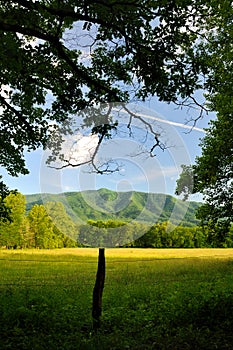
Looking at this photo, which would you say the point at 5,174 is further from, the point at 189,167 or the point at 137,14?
the point at 189,167

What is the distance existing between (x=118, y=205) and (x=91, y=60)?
506 cm

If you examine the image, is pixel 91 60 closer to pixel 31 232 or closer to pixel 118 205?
pixel 118 205

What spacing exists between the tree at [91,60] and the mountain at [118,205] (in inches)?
58.9

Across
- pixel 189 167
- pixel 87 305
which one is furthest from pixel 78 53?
pixel 189 167

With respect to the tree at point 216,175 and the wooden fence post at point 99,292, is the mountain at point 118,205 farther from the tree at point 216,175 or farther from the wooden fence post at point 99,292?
the tree at point 216,175

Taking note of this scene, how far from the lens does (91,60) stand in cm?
1254

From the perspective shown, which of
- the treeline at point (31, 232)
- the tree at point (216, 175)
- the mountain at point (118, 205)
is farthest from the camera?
the treeline at point (31, 232)

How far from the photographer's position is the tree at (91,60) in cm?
899

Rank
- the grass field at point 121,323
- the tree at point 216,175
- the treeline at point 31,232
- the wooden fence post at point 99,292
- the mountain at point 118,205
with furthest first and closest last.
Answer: the treeline at point 31,232, the tree at point 216,175, the mountain at point 118,205, the wooden fence post at point 99,292, the grass field at point 121,323

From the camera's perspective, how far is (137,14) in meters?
8.89

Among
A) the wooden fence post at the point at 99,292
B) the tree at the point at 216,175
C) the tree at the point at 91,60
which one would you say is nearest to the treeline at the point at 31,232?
the tree at the point at 216,175

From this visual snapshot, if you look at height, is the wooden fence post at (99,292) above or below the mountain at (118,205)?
below

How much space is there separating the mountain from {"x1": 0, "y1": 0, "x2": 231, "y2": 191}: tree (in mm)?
1496

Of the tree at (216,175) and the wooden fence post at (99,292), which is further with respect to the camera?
the tree at (216,175)
